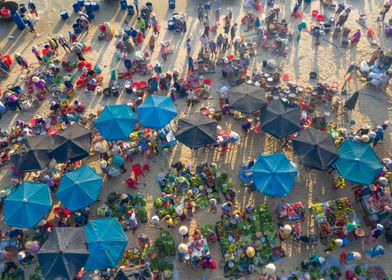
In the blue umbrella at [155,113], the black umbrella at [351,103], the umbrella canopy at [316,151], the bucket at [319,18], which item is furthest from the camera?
the bucket at [319,18]

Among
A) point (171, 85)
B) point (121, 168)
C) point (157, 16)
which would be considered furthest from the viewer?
point (157, 16)

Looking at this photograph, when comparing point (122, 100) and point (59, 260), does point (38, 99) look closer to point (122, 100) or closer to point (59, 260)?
point (122, 100)

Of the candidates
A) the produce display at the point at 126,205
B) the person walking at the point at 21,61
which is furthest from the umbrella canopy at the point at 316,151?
the person walking at the point at 21,61

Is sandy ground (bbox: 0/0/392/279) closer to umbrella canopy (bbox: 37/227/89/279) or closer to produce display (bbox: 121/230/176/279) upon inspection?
produce display (bbox: 121/230/176/279)

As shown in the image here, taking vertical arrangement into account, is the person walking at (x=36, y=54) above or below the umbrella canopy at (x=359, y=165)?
above

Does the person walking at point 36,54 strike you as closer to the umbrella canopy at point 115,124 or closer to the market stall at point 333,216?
the umbrella canopy at point 115,124

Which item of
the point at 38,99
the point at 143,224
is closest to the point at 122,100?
the point at 38,99
